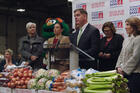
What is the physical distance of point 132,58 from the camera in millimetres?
3711

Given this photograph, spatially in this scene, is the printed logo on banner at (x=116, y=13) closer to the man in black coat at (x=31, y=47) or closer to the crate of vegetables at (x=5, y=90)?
the man in black coat at (x=31, y=47)

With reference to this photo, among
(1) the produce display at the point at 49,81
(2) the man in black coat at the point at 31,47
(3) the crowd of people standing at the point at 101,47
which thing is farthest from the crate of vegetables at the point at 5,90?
(2) the man in black coat at the point at 31,47

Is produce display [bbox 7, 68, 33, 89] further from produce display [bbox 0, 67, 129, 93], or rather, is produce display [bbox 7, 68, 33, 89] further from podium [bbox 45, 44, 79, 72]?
podium [bbox 45, 44, 79, 72]

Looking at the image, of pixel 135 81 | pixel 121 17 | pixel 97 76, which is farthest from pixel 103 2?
pixel 97 76

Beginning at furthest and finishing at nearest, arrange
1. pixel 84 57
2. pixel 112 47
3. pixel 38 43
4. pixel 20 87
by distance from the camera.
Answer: pixel 38 43
pixel 112 47
pixel 20 87
pixel 84 57

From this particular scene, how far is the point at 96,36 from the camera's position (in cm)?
395

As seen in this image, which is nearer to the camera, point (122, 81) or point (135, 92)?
point (122, 81)

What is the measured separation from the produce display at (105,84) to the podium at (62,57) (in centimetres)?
45

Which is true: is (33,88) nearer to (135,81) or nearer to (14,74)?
(14,74)

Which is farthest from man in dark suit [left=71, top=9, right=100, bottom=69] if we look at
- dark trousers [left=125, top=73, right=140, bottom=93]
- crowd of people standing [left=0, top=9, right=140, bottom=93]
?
dark trousers [left=125, top=73, right=140, bottom=93]

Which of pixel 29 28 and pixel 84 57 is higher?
pixel 29 28

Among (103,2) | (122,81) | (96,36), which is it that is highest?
(103,2)

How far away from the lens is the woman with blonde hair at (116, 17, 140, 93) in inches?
146

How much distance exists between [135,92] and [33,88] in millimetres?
1429
